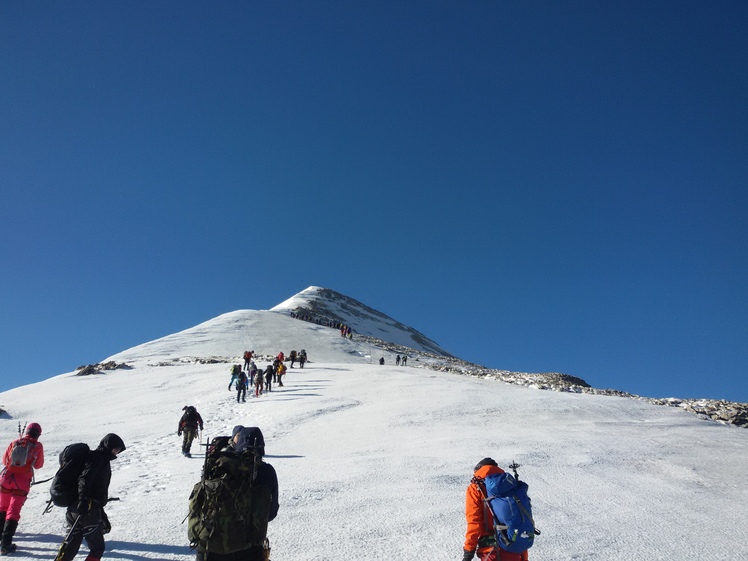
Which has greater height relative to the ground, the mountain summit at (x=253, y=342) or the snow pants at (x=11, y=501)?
the mountain summit at (x=253, y=342)

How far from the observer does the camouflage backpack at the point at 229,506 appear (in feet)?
12.6

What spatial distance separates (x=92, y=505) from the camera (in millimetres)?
5316

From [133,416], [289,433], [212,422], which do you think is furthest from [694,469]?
[133,416]

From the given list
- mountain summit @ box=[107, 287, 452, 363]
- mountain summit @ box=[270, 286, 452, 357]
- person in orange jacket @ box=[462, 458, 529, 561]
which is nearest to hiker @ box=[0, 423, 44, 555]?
person in orange jacket @ box=[462, 458, 529, 561]

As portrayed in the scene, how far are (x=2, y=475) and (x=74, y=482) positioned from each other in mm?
2473

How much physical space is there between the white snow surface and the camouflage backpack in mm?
2943

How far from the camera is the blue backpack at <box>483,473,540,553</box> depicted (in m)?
4.46

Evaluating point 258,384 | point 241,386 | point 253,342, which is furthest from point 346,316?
point 241,386

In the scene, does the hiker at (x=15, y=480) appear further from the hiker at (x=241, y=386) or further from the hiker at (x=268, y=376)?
the hiker at (x=268, y=376)

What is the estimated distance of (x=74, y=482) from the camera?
5.31 meters

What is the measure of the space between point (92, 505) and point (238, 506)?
8.75 feet

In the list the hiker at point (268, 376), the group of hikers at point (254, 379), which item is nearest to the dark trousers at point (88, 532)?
the group of hikers at point (254, 379)

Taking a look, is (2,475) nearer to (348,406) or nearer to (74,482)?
(74,482)

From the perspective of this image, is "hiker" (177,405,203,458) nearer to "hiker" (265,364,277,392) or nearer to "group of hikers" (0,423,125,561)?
"group of hikers" (0,423,125,561)
